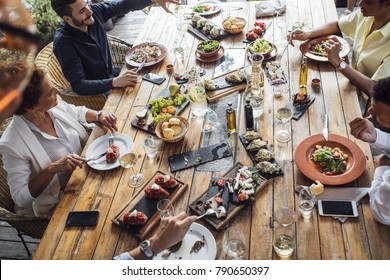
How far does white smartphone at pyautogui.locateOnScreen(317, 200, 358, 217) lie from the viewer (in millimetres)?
1638

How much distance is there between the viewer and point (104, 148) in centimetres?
218

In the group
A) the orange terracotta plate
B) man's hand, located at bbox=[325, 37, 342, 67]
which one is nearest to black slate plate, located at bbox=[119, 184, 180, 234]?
the orange terracotta plate

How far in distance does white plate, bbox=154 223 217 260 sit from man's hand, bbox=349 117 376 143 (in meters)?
0.95

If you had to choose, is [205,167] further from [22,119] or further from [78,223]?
[22,119]

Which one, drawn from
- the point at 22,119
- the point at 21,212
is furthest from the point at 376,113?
the point at 21,212

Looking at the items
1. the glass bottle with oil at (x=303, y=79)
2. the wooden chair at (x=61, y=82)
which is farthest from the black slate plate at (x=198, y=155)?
the wooden chair at (x=61, y=82)

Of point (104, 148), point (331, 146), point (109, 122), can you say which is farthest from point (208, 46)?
point (331, 146)

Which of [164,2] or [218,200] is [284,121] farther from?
[164,2]

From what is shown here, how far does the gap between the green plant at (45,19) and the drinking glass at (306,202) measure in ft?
11.5

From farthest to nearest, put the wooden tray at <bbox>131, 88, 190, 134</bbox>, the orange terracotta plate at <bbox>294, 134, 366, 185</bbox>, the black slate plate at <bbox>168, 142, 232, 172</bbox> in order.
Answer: the wooden tray at <bbox>131, 88, 190, 134</bbox> < the black slate plate at <bbox>168, 142, 232, 172</bbox> < the orange terracotta plate at <bbox>294, 134, 366, 185</bbox>

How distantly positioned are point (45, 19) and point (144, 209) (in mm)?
3242

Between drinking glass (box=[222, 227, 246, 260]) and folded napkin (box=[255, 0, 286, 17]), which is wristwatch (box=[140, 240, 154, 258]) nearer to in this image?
drinking glass (box=[222, 227, 246, 260])

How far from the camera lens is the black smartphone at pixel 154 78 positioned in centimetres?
261

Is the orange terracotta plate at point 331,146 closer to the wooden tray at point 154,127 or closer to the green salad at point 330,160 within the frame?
the green salad at point 330,160
